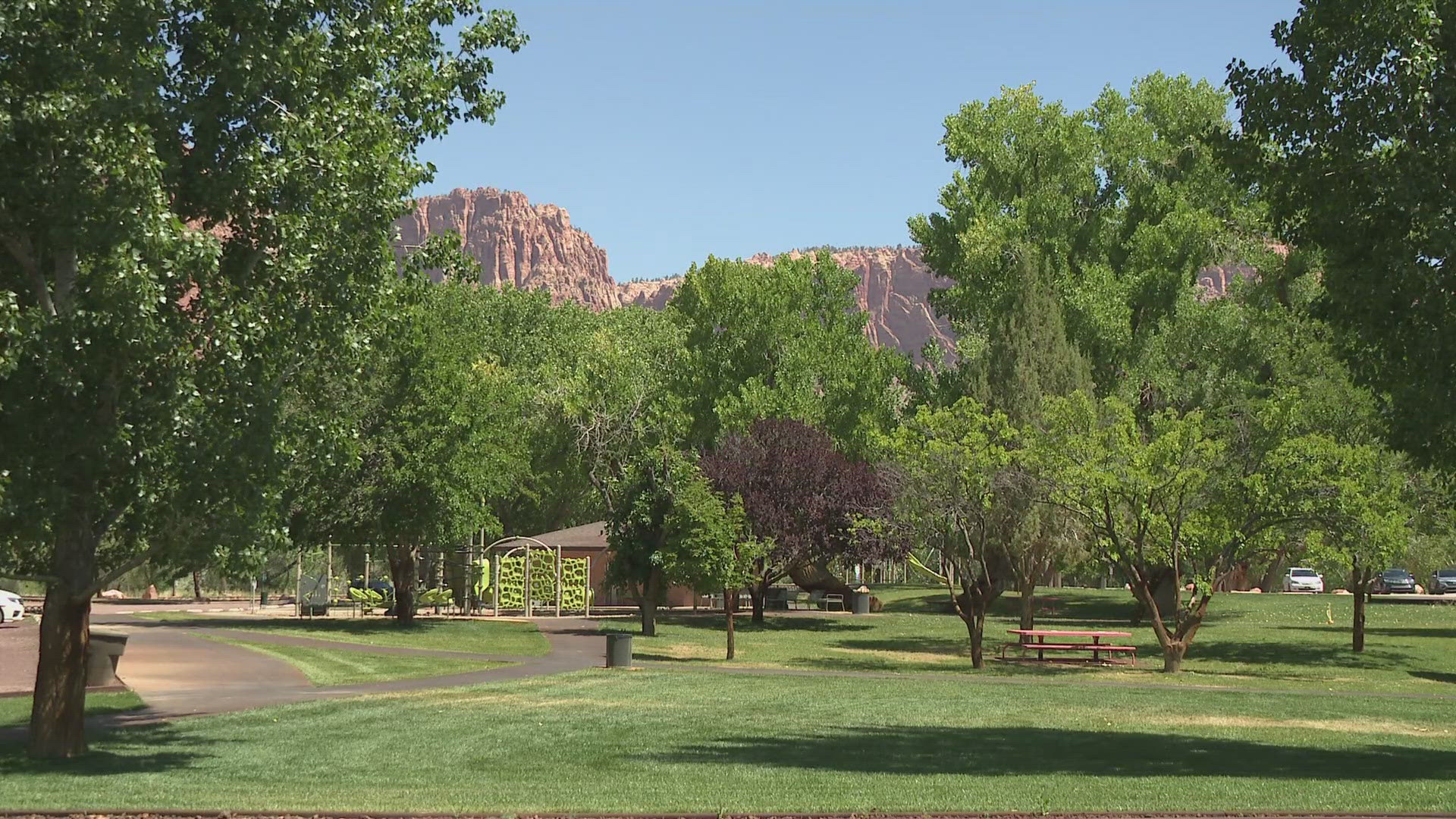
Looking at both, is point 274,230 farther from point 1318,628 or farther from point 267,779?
point 1318,628

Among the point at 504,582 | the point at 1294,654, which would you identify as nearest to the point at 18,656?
the point at 504,582

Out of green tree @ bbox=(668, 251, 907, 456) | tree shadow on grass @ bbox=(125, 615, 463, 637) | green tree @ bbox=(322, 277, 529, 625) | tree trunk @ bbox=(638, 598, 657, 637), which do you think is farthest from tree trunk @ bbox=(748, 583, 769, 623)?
tree shadow on grass @ bbox=(125, 615, 463, 637)

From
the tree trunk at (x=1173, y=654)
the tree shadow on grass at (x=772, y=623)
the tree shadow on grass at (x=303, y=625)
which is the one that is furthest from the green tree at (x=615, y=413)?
the tree trunk at (x=1173, y=654)

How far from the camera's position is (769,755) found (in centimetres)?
1794

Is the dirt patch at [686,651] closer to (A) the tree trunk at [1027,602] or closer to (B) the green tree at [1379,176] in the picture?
(A) the tree trunk at [1027,602]

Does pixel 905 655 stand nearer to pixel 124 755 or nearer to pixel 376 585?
pixel 124 755

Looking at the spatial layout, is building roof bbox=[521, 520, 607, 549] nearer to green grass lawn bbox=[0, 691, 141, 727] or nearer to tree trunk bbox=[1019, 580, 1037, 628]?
tree trunk bbox=[1019, 580, 1037, 628]

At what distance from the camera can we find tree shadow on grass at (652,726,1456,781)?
16.6 meters

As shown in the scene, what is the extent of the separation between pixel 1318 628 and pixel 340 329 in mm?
40758

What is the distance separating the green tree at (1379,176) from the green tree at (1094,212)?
34818mm

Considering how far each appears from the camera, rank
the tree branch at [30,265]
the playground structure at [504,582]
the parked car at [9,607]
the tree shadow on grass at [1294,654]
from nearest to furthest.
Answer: the tree branch at [30,265]
the tree shadow on grass at [1294,654]
the parked car at [9,607]
the playground structure at [504,582]

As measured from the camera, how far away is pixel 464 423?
4944cm

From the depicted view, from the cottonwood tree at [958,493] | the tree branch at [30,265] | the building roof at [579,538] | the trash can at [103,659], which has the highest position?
the tree branch at [30,265]

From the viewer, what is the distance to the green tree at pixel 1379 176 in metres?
15.4
